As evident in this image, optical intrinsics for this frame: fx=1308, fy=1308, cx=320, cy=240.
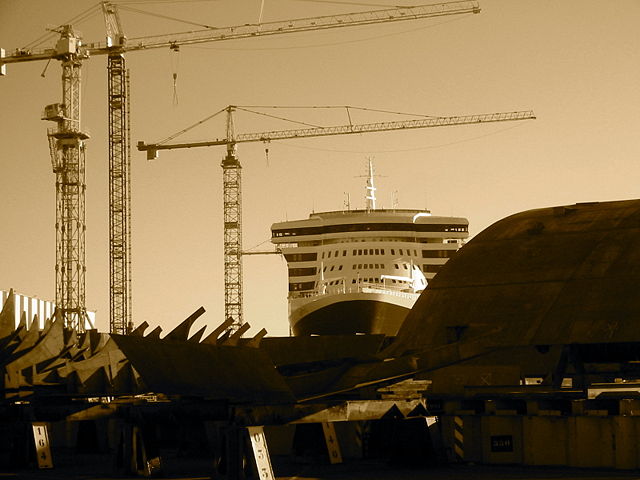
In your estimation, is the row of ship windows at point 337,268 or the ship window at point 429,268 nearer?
the row of ship windows at point 337,268

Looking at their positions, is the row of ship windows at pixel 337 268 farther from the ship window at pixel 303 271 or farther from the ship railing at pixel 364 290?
the ship railing at pixel 364 290

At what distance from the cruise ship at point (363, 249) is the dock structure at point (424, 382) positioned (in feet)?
209

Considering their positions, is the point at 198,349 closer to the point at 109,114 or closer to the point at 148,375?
the point at 148,375

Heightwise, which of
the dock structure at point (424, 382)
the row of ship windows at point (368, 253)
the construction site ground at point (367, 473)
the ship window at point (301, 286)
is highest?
the row of ship windows at point (368, 253)

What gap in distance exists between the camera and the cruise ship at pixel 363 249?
110 m

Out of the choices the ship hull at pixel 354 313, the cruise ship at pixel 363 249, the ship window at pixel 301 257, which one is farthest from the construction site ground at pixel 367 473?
the ship window at pixel 301 257

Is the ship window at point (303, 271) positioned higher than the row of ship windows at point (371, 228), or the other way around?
the row of ship windows at point (371, 228)

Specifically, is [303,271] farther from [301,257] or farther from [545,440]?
[545,440]

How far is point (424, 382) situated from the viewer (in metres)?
29.8

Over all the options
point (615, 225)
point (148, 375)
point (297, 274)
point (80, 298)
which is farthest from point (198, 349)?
point (297, 274)

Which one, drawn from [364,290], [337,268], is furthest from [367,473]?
[337,268]

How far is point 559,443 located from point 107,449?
13340 millimetres

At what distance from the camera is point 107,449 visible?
3584 centimetres

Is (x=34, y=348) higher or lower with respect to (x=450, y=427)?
higher
